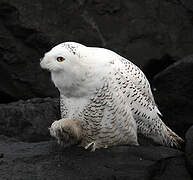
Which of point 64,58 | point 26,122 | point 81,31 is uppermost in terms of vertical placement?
point 81,31

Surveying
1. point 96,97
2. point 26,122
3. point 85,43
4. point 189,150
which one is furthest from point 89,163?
point 85,43

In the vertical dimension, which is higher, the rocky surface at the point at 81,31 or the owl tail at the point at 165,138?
the rocky surface at the point at 81,31

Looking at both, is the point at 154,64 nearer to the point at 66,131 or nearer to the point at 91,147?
the point at 91,147

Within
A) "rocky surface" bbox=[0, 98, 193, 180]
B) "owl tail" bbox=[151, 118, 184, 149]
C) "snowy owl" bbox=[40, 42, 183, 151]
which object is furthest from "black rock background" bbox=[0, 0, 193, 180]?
"snowy owl" bbox=[40, 42, 183, 151]

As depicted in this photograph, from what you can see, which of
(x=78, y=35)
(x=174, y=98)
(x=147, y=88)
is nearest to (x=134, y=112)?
(x=147, y=88)

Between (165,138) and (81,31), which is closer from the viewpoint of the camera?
(165,138)

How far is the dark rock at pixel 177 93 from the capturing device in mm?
4570

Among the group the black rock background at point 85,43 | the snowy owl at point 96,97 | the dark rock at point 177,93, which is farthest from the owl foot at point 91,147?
the dark rock at point 177,93

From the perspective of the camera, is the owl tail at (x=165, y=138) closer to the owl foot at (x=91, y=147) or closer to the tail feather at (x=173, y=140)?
the tail feather at (x=173, y=140)

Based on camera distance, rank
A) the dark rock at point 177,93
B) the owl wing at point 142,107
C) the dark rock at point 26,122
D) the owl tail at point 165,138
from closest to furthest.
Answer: the owl wing at point 142,107 < the owl tail at point 165,138 < the dark rock at point 26,122 < the dark rock at point 177,93

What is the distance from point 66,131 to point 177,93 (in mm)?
1712

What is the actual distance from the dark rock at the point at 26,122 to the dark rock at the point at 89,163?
1.99 ft

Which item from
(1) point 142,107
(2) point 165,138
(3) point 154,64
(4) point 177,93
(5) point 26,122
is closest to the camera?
(1) point 142,107

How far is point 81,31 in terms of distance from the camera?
17.3ft
